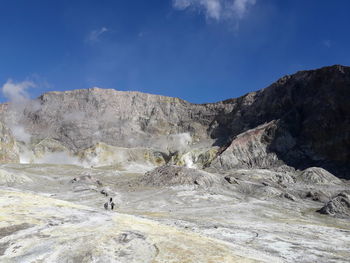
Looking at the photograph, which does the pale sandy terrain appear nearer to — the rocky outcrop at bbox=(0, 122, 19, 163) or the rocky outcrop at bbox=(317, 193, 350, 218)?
the rocky outcrop at bbox=(317, 193, 350, 218)

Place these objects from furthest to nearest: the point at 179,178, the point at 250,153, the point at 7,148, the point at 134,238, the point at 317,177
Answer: the point at 7,148
the point at 250,153
the point at 317,177
the point at 179,178
the point at 134,238

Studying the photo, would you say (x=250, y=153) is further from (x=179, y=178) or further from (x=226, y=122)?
(x=179, y=178)

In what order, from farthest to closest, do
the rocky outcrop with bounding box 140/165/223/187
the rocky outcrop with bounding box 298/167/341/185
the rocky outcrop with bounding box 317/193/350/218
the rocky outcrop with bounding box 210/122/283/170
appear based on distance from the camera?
the rocky outcrop with bounding box 210/122/283/170
the rocky outcrop with bounding box 298/167/341/185
the rocky outcrop with bounding box 140/165/223/187
the rocky outcrop with bounding box 317/193/350/218

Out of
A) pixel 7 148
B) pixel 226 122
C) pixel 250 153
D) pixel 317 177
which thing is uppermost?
pixel 226 122

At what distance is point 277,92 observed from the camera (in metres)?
142

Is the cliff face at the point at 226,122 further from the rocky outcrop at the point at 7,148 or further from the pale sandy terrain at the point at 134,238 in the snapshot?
the pale sandy terrain at the point at 134,238

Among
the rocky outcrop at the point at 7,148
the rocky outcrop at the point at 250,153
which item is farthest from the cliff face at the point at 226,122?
the rocky outcrop at the point at 7,148

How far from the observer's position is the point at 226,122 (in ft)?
513

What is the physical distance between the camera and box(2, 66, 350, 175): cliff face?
4552 inches

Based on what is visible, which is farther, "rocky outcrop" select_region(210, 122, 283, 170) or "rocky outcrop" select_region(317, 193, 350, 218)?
"rocky outcrop" select_region(210, 122, 283, 170)

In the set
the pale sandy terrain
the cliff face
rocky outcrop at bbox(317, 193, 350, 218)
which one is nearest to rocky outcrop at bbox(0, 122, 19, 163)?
the cliff face

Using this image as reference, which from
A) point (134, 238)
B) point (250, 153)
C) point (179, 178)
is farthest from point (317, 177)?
point (134, 238)

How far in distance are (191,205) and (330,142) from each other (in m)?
72.5

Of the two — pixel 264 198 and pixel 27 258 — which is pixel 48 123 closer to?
pixel 264 198
